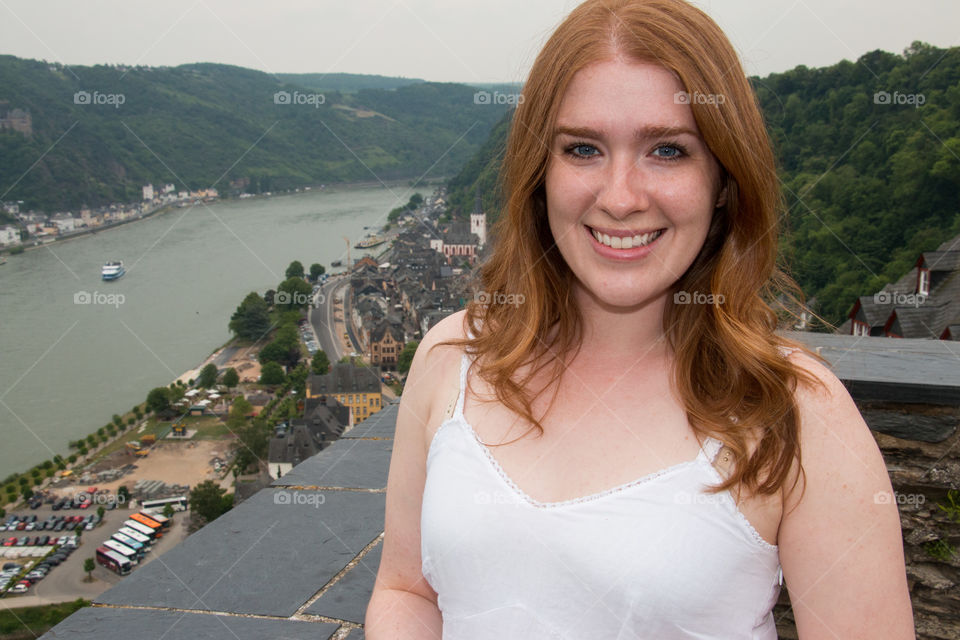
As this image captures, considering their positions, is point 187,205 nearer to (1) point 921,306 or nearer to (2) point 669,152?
(1) point 921,306

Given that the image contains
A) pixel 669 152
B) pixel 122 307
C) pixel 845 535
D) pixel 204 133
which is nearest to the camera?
pixel 845 535

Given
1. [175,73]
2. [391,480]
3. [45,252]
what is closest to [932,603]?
[391,480]

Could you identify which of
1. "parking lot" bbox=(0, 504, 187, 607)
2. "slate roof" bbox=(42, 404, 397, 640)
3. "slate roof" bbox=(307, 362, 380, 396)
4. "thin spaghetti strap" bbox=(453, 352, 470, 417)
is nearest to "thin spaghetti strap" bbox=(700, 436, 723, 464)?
"thin spaghetti strap" bbox=(453, 352, 470, 417)

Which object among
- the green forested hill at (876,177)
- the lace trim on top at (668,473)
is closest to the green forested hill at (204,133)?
the green forested hill at (876,177)

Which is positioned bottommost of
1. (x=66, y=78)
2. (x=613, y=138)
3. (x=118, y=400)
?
(x=118, y=400)

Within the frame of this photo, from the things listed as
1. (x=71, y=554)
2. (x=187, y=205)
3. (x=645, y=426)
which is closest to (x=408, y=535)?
(x=645, y=426)

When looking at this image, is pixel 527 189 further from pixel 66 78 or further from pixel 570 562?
pixel 66 78
